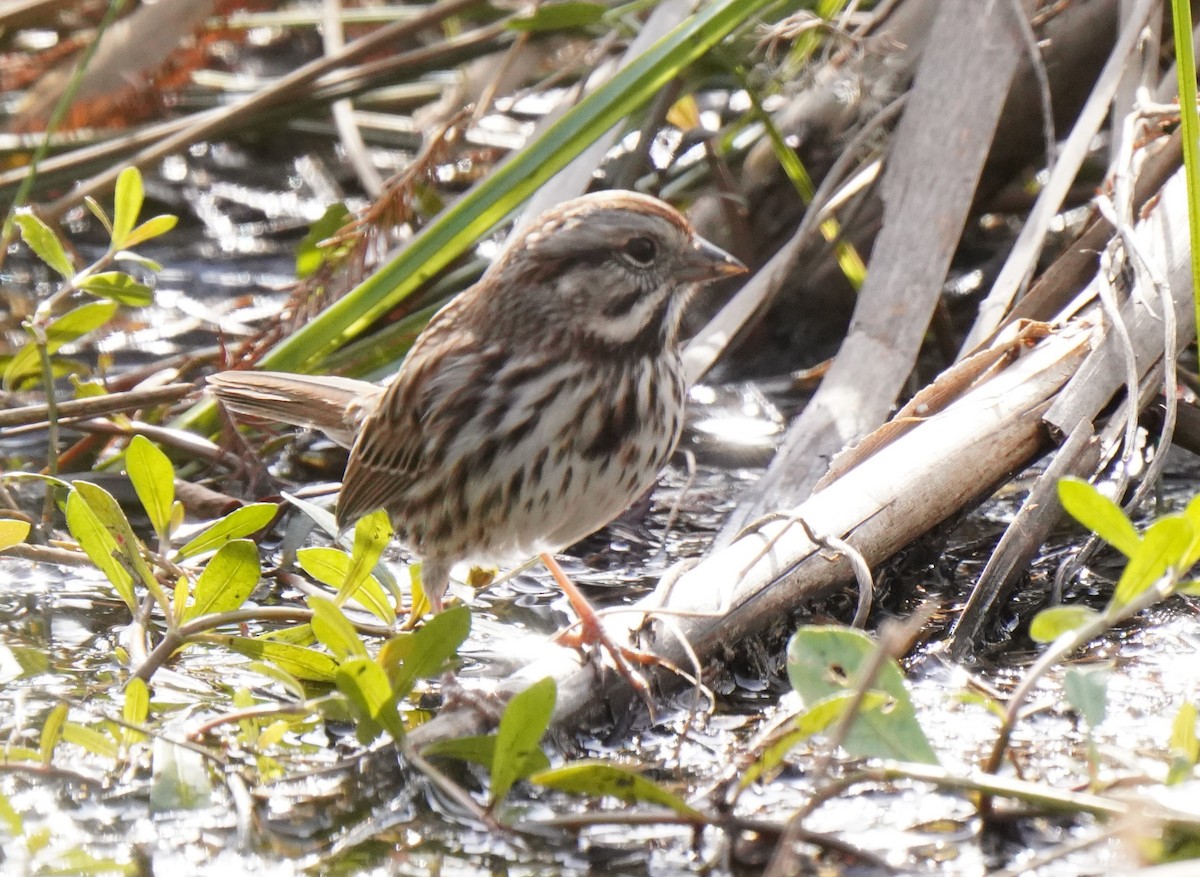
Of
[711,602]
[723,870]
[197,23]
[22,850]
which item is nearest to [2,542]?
[22,850]

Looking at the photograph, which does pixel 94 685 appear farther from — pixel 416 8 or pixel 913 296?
pixel 416 8

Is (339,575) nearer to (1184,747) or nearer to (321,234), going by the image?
(1184,747)

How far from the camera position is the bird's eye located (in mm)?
2969

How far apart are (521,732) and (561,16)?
7.66 ft

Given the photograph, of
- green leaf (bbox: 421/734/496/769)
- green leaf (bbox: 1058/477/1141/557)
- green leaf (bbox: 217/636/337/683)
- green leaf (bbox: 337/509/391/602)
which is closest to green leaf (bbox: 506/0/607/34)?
green leaf (bbox: 337/509/391/602)

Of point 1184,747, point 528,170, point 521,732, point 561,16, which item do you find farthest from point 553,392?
point 561,16

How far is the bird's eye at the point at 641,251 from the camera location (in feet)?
9.74

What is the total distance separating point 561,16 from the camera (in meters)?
3.95

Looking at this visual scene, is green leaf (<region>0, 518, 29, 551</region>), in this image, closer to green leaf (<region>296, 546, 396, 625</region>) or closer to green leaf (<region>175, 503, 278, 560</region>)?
green leaf (<region>175, 503, 278, 560</region>)

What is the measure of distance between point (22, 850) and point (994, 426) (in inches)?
67.8

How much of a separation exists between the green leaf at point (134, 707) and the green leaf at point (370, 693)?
305 mm

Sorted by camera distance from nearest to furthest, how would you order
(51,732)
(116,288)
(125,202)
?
(51,732), (125,202), (116,288)

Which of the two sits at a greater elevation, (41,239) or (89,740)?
(41,239)

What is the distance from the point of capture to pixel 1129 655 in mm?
2625
